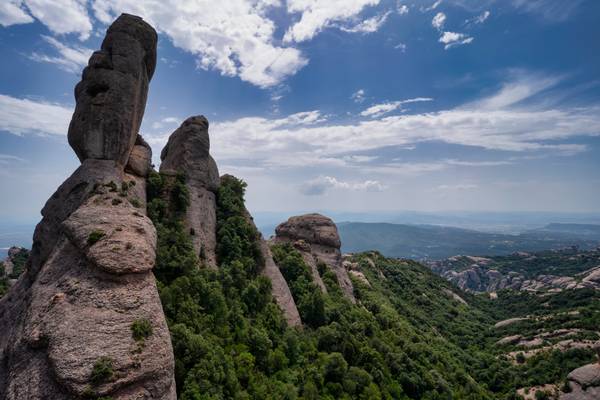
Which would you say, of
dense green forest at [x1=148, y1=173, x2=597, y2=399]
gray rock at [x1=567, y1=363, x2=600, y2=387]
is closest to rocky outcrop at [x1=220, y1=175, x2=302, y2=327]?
dense green forest at [x1=148, y1=173, x2=597, y2=399]

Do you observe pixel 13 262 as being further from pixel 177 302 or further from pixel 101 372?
pixel 101 372

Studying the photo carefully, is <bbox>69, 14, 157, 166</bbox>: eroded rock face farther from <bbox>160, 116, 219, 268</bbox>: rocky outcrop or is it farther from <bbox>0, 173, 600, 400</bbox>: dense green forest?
<bbox>160, 116, 219, 268</bbox>: rocky outcrop

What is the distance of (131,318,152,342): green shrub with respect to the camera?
1884cm

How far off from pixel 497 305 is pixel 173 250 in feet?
489

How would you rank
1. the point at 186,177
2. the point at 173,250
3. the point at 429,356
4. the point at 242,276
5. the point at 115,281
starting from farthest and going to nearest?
the point at 429,356 < the point at 186,177 < the point at 242,276 < the point at 173,250 < the point at 115,281

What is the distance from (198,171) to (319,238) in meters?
33.2

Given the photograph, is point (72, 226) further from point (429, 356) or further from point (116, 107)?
point (429, 356)

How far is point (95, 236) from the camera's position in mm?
22625

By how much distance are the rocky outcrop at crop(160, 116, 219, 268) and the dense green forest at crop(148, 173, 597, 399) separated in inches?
53.0

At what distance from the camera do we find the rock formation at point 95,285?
667 inches

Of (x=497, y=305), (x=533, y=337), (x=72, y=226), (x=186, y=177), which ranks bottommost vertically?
(x=497, y=305)

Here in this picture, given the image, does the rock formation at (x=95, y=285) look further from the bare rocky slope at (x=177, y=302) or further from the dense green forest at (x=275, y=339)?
the dense green forest at (x=275, y=339)

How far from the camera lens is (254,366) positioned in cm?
2967

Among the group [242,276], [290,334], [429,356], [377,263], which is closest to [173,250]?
[242,276]
